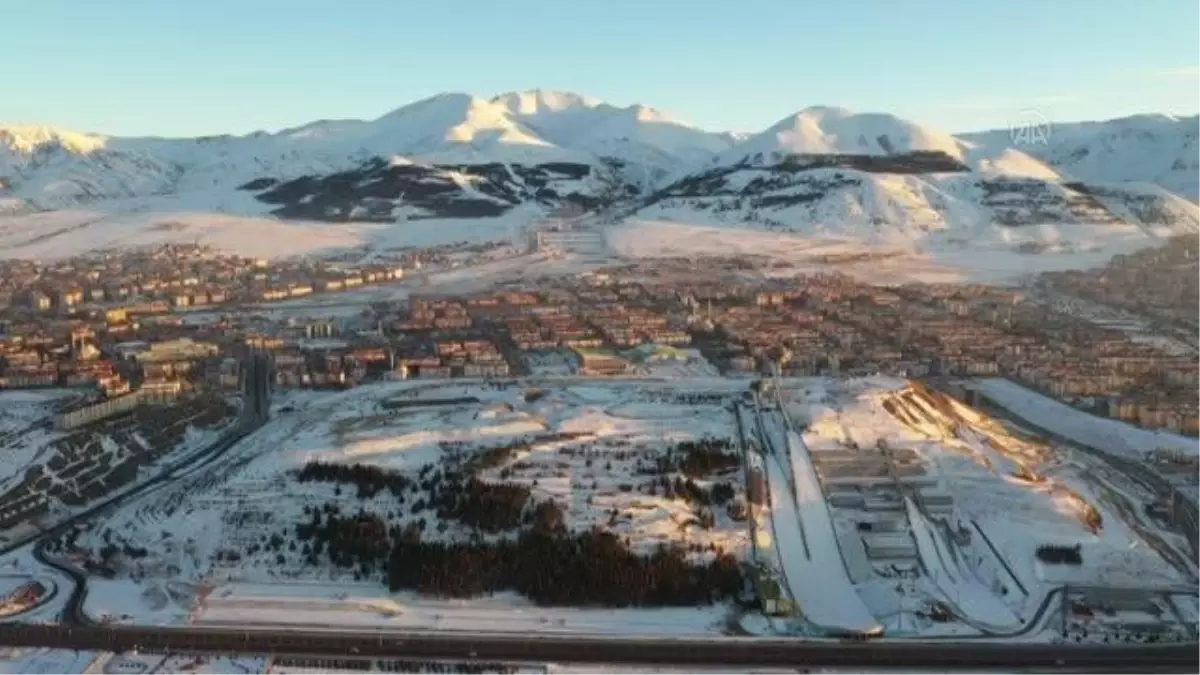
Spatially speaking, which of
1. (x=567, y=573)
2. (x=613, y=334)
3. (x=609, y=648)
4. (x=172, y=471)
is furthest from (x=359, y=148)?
(x=609, y=648)

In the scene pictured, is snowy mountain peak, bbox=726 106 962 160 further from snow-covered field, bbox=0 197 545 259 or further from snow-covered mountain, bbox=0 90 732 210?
snow-covered field, bbox=0 197 545 259

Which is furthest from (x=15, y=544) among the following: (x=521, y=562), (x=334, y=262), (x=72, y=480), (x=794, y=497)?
(x=334, y=262)

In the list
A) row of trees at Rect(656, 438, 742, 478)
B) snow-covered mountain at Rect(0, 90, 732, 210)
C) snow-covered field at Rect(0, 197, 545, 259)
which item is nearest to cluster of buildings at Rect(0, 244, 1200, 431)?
row of trees at Rect(656, 438, 742, 478)

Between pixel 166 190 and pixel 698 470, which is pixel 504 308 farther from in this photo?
pixel 166 190

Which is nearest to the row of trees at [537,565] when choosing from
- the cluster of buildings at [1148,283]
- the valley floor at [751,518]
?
the valley floor at [751,518]

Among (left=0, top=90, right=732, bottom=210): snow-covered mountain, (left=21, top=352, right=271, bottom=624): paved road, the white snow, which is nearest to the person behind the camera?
(left=21, top=352, right=271, bottom=624): paved road

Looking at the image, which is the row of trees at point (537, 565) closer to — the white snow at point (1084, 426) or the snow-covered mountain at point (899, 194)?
the white snow at point (1084, 426)
